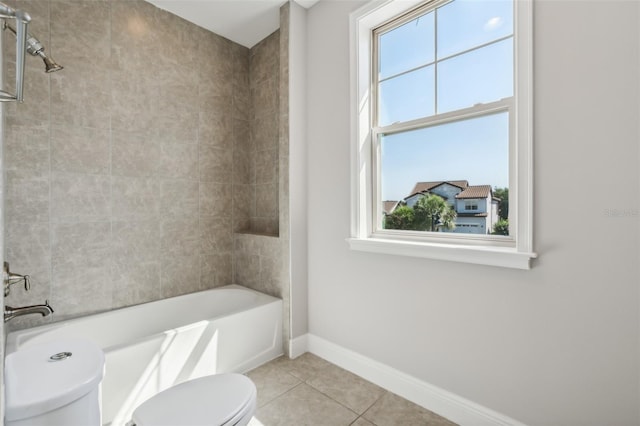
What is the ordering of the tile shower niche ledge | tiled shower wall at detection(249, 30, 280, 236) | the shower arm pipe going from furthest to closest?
1. tiled shower wall at detection(249, 30, 280, 236)
2. the tile shower niche ledge
3. the shower arm pipe

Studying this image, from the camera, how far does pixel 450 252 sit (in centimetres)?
163

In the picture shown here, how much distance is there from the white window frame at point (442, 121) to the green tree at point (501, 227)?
42mm

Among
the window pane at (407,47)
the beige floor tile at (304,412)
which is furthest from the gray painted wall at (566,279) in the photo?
the window pane at (407,47)

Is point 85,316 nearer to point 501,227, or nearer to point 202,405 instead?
point 202,405

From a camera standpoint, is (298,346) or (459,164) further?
(298,346)

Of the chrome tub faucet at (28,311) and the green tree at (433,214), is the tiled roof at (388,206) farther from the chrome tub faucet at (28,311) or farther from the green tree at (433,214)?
the chrome tub faucet at (28,311)

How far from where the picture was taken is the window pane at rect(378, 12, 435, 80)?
1.89 metres

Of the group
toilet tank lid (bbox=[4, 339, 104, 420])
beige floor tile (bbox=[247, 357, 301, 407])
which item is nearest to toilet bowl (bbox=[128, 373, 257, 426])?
toilet tank lid (bbox=[4, 339, 104, 420])

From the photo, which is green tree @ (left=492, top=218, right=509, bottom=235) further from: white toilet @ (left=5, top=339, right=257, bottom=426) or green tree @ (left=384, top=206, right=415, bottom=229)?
white toilet @ (left=5, top=339, right=257, bottom=426)

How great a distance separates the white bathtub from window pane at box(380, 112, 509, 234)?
1.30 meters

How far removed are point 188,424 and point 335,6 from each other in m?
2.52

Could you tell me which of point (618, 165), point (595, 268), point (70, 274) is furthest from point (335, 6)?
point (70, 274)

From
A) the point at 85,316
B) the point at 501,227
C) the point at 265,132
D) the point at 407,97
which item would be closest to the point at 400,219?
the point at 501,227

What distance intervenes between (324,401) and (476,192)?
1479 millimetres
